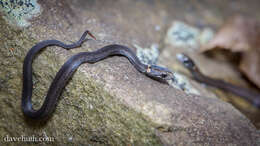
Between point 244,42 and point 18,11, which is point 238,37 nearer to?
point 244,42

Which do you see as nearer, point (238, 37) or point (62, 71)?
point (62, 71)

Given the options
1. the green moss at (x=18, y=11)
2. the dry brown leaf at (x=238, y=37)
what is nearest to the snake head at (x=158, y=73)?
the green moss at (x=18, y=11)

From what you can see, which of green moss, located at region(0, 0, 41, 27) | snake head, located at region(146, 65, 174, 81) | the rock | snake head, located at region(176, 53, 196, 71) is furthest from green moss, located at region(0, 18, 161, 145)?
snake head, located at region(176, 53, 196, 71)

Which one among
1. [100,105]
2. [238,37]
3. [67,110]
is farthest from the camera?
[238,37]

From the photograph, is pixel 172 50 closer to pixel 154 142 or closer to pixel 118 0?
pixel 118 0

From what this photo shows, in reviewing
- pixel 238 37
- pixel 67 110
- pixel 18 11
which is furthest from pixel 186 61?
pixel 18 11

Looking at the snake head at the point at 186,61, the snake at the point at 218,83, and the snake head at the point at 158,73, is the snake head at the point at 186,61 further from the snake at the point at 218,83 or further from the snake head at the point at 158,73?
the snake head at the point at 158,73

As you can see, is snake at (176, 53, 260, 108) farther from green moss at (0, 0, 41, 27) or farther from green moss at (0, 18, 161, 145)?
green moss at (0, 0, 41, 27)

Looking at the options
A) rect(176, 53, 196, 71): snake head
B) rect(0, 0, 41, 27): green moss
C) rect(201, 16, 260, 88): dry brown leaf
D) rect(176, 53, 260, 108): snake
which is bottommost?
rect(176, 53, 260, 108): snake
